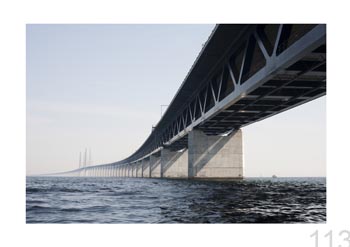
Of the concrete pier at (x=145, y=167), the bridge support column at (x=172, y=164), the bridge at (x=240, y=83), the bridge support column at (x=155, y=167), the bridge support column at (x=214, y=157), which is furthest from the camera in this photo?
the concrete pier at (x=145, y=167)

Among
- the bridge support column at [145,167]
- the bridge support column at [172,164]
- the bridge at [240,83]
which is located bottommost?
the bridge support column at [145,167]

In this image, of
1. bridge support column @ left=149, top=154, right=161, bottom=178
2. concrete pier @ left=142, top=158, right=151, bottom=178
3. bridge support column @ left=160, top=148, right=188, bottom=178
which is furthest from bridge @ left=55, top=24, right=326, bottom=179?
concrete pier @ left=142, top=158, right=151, bottom=178

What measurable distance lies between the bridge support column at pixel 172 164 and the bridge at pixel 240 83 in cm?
1937

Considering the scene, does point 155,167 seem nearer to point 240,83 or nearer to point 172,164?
point 172,164

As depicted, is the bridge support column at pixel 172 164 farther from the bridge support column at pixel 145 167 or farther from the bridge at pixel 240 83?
the bridge support column at pixel 145 167

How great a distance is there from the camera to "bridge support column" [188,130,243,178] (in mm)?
51537

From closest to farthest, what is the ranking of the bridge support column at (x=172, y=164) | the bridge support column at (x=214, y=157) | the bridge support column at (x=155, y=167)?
the bridge support column at (x=214, y=157), the bridge support column at (x=172, y=164), the bridge support column at (x=155, y=167)

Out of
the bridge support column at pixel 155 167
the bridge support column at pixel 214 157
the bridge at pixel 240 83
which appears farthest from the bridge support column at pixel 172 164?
the bridge support column at pixel 214 157

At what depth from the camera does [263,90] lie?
29.9 m

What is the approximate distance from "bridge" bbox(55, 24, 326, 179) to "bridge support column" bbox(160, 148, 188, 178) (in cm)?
1937

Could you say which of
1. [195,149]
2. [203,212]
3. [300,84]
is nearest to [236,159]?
[195,149]

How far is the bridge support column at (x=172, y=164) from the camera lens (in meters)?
87.0

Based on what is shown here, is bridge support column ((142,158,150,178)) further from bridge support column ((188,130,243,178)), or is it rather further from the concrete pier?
bridge support column ((188,130,243,178))
